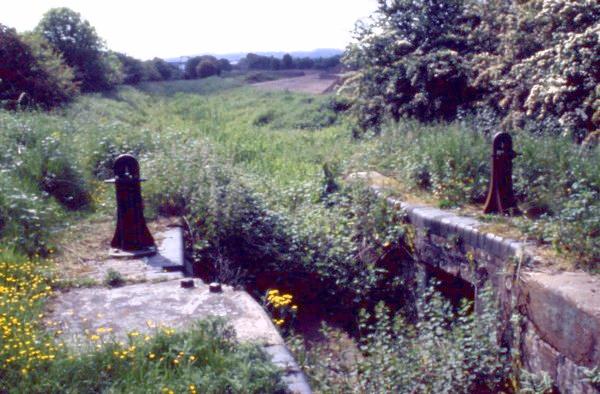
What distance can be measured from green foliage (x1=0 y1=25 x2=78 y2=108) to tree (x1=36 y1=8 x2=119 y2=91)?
26.6 feet

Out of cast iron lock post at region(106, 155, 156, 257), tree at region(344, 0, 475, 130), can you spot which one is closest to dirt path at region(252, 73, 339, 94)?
tree at region(344, 0, 475, 130)

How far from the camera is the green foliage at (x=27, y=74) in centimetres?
1427

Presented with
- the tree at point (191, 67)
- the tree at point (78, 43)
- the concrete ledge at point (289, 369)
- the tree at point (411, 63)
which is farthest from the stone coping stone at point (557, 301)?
the tree at point (191, 67)

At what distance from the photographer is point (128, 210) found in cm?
529

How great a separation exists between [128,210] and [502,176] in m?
3.30

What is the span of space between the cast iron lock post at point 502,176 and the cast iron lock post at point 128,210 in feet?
10.1

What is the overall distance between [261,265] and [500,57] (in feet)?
18.5

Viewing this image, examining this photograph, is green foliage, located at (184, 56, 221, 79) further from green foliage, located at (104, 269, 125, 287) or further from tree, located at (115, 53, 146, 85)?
green foliage, located at (104, 269, 125, 287)

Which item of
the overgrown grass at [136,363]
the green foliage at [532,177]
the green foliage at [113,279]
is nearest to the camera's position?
the overgrown grass at [136,363]

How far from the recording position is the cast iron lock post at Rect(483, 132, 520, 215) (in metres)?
5.66

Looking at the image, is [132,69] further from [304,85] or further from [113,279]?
[113,279]

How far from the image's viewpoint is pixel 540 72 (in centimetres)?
845

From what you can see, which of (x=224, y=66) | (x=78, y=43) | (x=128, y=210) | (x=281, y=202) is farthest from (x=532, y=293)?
(x=224, y=66)

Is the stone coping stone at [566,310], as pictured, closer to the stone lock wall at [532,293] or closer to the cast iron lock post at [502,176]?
the stone lock wall at [532,293]
